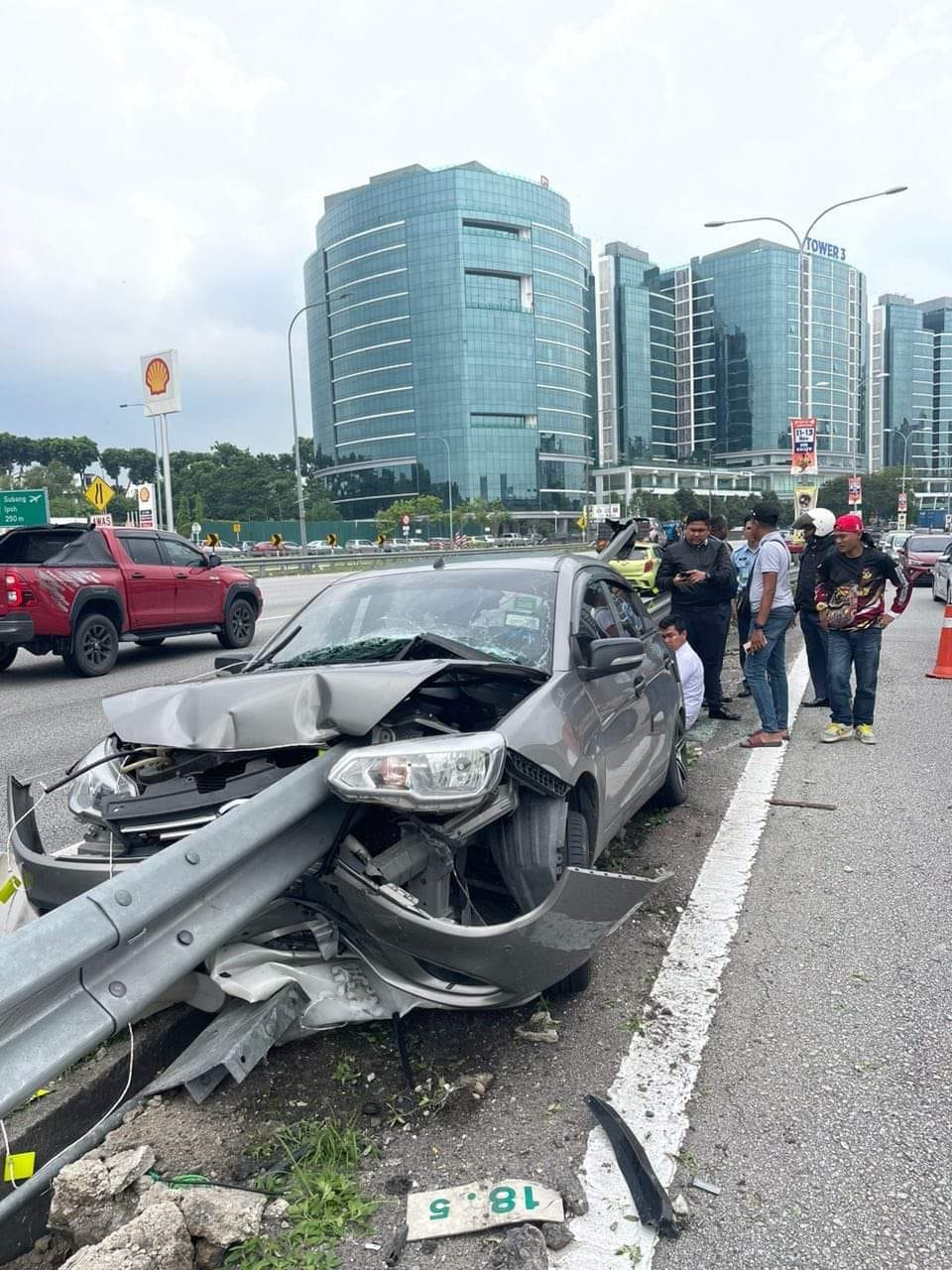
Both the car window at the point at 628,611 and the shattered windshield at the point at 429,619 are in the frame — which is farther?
the car window at the point at 628,611

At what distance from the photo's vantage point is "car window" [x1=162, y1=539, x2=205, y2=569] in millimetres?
12930

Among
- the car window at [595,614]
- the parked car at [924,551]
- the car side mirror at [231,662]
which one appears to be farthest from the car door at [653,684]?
the parked car at [924,551]

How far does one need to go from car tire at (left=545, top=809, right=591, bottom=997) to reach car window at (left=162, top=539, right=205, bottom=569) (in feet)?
35.0

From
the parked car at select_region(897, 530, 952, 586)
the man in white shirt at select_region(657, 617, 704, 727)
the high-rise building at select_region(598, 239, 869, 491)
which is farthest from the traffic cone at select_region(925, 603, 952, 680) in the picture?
the high-rise building at select_region(598, 239, 869, 491)

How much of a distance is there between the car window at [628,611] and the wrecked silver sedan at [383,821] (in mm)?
1424

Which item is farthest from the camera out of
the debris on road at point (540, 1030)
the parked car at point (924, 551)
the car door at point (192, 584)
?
the parked car at point (924, 551)

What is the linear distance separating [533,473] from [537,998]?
119185 millimetres

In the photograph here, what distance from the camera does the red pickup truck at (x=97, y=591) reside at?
10.8m

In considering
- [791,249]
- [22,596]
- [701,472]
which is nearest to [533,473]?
[701,472]

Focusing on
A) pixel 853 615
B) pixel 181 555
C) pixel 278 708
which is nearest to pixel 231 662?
pixel 278 708

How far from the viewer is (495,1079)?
294 centimetres

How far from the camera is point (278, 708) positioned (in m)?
3.02

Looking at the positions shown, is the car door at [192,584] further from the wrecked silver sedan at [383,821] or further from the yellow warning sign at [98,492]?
the yellow warning sign at [98,492]

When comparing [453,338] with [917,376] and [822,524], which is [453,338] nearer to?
[917,376]
